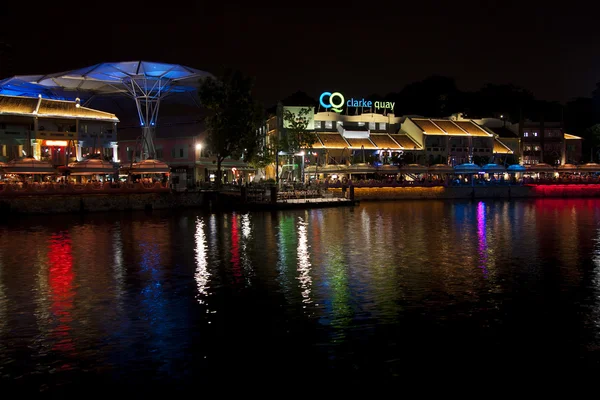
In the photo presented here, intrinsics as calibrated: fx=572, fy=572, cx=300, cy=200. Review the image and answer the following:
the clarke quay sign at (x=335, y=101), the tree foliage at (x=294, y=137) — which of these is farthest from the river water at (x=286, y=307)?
the clarke quay sign at (x=335, y=101)

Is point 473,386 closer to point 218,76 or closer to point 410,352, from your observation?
point 410,352

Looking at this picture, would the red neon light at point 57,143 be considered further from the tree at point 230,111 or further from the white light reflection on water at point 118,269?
the white light reflection on water at point 118,269

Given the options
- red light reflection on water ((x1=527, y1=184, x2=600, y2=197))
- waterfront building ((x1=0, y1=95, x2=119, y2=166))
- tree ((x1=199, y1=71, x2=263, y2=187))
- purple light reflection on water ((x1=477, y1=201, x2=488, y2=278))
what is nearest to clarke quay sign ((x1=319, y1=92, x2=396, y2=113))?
tree ((x1=199, y1=71, x2=263, y2=187))

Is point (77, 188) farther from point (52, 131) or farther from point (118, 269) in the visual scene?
point (118, 269)

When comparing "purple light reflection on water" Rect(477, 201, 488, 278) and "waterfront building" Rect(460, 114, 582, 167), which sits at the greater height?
"waterfront building" Rect(460, 114, 582, 167)

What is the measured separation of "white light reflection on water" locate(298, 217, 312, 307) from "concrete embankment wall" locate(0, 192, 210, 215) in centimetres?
2293

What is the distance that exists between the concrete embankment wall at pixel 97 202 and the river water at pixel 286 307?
17.1 metres

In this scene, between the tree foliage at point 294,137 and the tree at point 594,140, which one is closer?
the tree foliage at point 294,137

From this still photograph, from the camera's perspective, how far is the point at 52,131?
6219 cm

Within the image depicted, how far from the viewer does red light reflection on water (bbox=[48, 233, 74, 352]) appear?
13.2 meters

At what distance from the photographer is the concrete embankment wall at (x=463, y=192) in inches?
2832

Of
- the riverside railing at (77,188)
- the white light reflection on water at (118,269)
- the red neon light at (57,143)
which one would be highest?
the red neon light at (57,143)

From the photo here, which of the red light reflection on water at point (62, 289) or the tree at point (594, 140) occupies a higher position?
the tree at point (594, 140)

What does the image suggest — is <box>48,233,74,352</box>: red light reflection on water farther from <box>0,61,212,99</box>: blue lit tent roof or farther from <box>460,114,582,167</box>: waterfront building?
<box>460,114,582,167</box>: waterfront building
